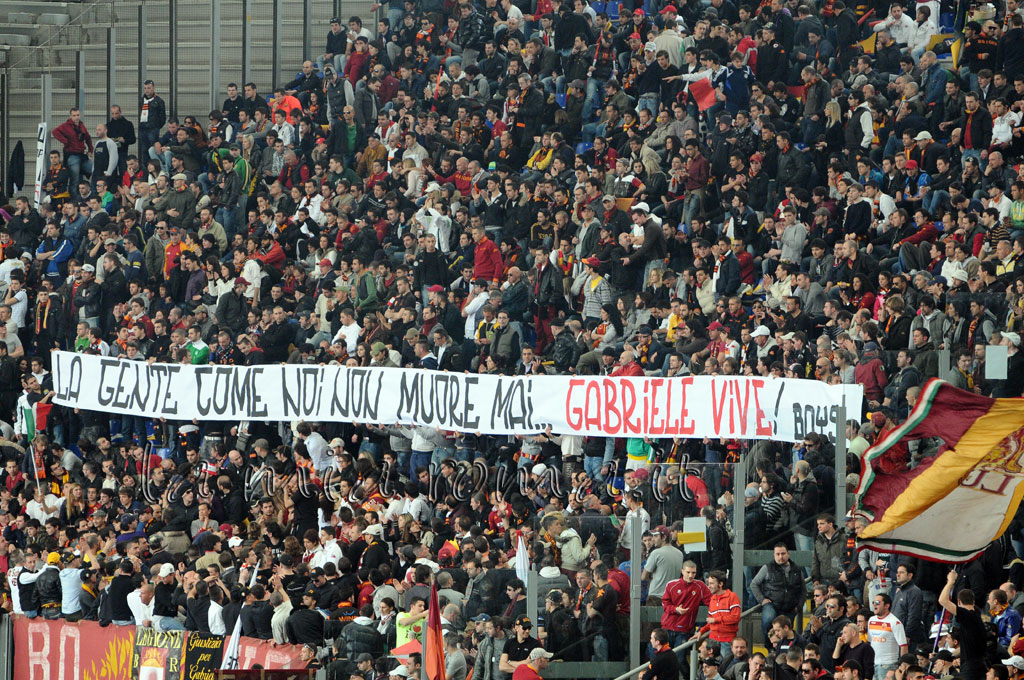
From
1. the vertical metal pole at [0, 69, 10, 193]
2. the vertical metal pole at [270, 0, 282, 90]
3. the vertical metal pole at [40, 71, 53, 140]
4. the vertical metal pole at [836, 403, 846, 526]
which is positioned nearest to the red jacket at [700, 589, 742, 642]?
the vertical metal pole at [836, 403, 846, 526]

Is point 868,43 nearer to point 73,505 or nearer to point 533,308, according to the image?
point 533,308

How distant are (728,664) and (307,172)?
1409 centimetres

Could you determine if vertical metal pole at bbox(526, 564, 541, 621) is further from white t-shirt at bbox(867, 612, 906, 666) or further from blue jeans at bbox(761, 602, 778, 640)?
white t-shirt at bbox(867, 612, 906, 666)

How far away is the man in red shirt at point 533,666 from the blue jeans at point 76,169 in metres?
17.1

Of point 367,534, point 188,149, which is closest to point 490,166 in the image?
point 188,149

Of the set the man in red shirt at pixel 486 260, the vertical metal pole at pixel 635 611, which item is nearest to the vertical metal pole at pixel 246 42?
the man in red shirt at pixel 486 260

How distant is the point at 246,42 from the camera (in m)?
32.5

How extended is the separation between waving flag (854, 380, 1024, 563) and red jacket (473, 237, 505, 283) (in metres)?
11.0

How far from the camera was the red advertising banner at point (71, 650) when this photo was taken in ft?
66.2

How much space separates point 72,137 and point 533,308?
11929 mm

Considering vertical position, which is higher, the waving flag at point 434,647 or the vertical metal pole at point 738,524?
the vertical metal pole at point 738,524

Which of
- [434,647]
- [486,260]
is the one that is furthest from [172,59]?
[434,647]

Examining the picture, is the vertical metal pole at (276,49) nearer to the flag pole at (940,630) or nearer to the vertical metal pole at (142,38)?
the vertical metal pole at (142,38)

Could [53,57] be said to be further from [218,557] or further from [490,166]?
[218,557]
